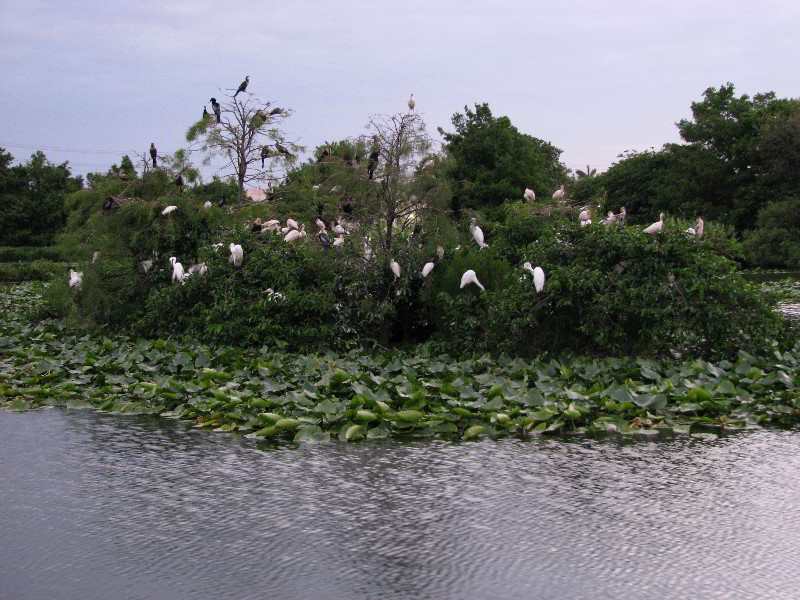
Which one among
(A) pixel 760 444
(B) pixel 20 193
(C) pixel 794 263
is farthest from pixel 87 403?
(B) pixel 20 193

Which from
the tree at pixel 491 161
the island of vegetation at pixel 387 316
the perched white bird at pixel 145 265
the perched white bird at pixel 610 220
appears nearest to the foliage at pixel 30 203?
the tree at pixel 491 161

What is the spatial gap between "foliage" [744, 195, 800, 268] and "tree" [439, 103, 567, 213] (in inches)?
380

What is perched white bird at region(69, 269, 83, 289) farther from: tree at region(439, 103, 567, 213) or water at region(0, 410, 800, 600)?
tree at region(439, 103, 567, 213)

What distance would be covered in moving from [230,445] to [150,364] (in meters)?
3.16

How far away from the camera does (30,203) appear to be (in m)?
43.1

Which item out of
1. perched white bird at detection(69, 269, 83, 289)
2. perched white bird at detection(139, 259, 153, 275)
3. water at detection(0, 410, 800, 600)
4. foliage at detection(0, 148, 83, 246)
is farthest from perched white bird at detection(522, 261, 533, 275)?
foliage at detection(0, 148, 83, 246)

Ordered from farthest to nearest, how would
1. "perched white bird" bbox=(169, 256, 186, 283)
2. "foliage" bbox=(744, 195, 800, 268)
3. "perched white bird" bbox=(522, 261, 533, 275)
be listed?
1. "foliage" bbox=(744, 195, 800, 268)
2. "perched white bird" bbox=(169, 256, 186, 283)
3. "perched white bird" bbox=(522, 261, 533, 275)

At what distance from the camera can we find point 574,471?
5539 mm

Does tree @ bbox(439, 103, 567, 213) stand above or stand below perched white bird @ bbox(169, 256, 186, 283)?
above

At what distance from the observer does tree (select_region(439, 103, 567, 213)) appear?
39.3m

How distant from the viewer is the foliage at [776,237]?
33469 millimetres

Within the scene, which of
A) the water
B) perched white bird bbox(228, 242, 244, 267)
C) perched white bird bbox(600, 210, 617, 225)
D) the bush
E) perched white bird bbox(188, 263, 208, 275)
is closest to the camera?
the water

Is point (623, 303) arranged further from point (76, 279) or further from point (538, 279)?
point (76, 279)

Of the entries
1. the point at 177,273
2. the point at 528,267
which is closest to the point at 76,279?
the point at 177,273
